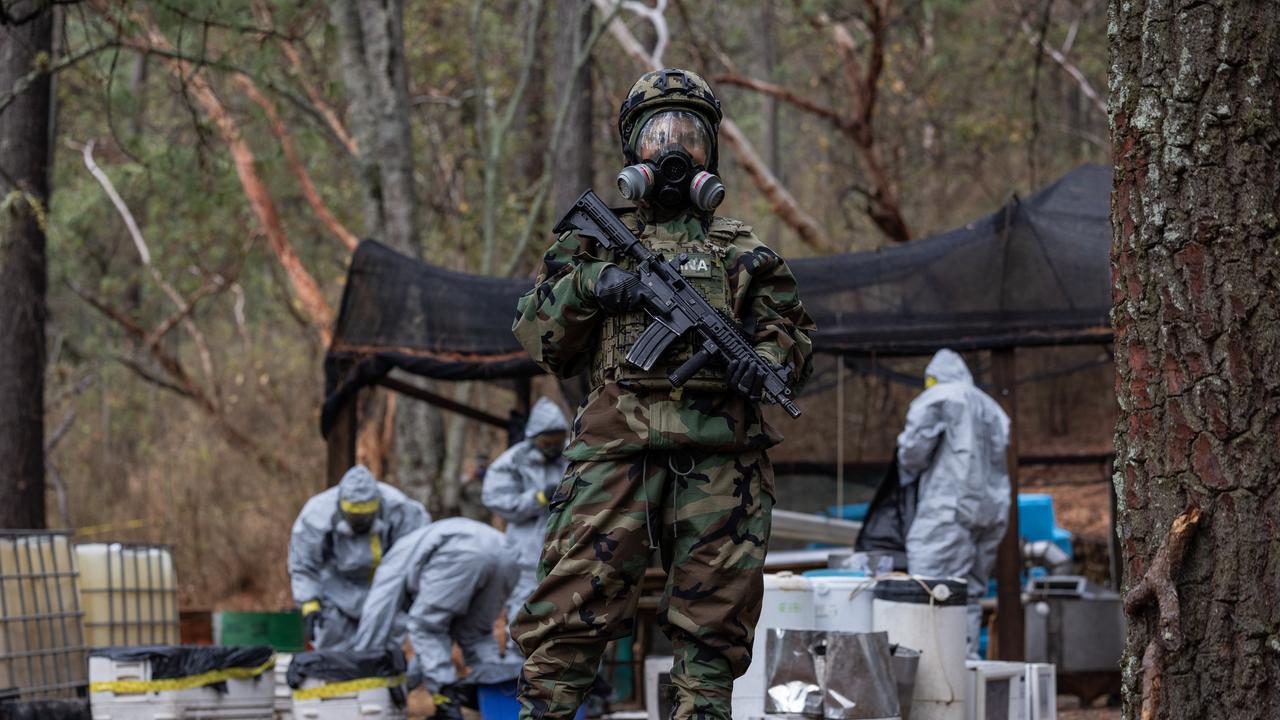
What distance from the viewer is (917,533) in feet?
29.0

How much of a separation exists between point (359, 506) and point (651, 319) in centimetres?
452

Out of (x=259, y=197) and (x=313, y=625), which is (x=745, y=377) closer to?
(x=313, y=625)

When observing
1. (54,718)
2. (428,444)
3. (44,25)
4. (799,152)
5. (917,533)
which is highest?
(799,152)

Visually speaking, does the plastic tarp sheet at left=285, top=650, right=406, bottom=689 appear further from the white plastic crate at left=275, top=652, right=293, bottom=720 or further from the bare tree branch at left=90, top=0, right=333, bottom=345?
the bare tree branch at left=90, top=0, right=333, bottom=345

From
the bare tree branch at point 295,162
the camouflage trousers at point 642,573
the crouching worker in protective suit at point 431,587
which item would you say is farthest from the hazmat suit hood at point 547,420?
the bare tree branch at point 295,162

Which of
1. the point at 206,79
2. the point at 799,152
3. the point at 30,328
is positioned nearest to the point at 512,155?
the point at 206,79

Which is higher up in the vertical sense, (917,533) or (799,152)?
(799,152)

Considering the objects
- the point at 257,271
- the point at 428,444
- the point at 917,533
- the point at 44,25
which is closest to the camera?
the point at 917,533

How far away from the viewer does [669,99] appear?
4.91m

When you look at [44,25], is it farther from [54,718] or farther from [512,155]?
[512,155]

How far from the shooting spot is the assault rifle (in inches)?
181

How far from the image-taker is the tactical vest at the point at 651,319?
4.64 m

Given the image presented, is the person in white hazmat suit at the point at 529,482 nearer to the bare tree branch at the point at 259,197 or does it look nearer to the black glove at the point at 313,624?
the black glove at the point at 313,624

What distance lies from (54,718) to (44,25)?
5974mm
